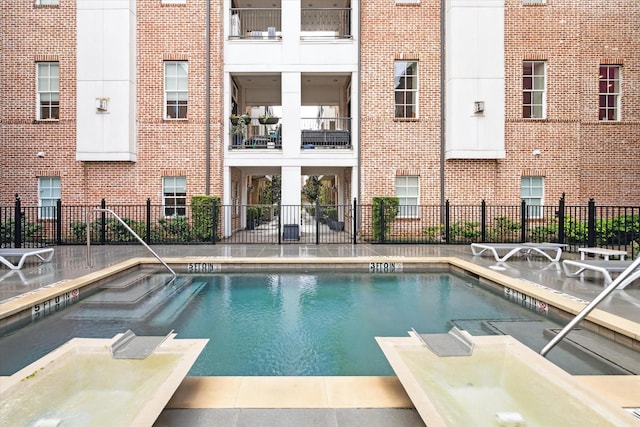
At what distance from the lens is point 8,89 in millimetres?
13508

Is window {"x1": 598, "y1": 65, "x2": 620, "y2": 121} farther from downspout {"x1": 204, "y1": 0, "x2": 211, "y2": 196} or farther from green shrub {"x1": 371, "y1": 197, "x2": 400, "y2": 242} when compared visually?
downspout {"x1": 204, "y1": 0, "x2": 211, "y2": 196}

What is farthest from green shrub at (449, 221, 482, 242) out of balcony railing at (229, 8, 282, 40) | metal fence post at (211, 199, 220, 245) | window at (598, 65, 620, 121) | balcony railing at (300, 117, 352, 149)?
balcony railing at (229, 8, 282, 40)

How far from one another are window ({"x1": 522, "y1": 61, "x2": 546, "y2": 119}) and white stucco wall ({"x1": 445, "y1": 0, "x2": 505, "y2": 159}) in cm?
128

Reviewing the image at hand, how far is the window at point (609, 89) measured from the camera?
1427 cm

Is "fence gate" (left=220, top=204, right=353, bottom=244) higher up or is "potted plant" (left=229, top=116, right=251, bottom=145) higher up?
"potted plant" (left=229, top=116, right=251, bottom=145)

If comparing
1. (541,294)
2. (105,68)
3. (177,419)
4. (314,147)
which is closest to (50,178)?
(105,68)

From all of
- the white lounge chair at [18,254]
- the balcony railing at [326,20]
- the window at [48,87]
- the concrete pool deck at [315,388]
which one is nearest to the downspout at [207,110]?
the balcony railing at [326,20]

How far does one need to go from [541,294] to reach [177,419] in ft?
17.2

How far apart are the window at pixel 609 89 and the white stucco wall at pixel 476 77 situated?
4.36 m

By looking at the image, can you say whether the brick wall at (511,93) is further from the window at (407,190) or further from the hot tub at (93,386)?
the hot tub at (93,386)

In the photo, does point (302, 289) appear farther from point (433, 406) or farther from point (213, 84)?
point (213, 84)

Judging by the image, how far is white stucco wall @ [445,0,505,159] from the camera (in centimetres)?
1328

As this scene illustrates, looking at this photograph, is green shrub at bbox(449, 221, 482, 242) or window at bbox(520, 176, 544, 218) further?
window at bbox(520, 176, 544, 218)

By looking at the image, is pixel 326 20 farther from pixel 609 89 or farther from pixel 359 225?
pixel 609 89
